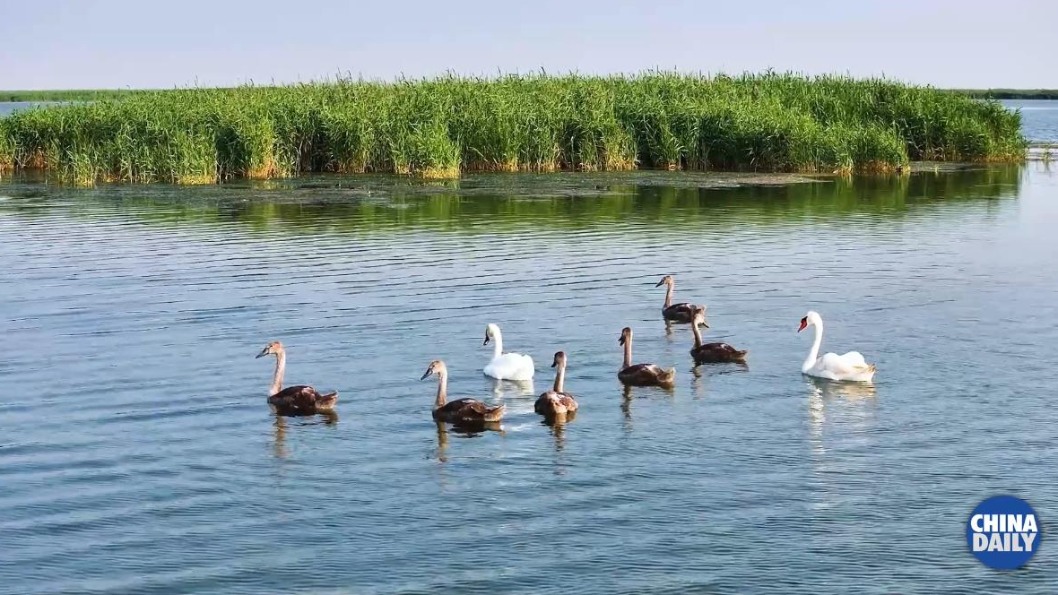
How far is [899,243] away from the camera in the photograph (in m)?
23.4

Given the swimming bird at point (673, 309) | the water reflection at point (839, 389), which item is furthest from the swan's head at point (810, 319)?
the swimming bird at point (673, 309)

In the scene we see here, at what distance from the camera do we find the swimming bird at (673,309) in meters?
16.3

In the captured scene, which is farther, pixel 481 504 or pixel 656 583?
pixel 481 504

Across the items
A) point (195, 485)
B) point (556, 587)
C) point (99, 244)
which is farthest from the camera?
point (99, 244)

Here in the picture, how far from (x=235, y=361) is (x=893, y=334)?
671 cm

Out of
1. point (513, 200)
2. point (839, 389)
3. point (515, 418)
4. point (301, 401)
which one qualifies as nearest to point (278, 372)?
point (301, 401)

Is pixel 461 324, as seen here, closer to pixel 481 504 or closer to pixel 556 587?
pixel 481 504

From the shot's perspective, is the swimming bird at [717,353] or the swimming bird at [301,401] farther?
the swimming bird at [717,353]

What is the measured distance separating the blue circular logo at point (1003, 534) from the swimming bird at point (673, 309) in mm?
6544

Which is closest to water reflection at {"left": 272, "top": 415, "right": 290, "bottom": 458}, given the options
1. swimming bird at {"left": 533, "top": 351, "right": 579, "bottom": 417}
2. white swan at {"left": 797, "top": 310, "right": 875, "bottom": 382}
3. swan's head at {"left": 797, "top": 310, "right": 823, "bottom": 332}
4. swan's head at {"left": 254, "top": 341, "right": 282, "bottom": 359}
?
swan's head at {"left": 254, "top": 341, "right": 282, "bottom": 359}

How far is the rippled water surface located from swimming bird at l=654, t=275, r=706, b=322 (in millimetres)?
203

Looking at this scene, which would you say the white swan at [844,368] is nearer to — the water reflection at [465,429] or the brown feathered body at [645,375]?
the brown feathered body at [645,375]

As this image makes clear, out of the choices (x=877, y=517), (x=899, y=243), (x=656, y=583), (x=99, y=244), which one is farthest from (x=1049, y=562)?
(x=99, y=244)

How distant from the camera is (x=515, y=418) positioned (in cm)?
1234
